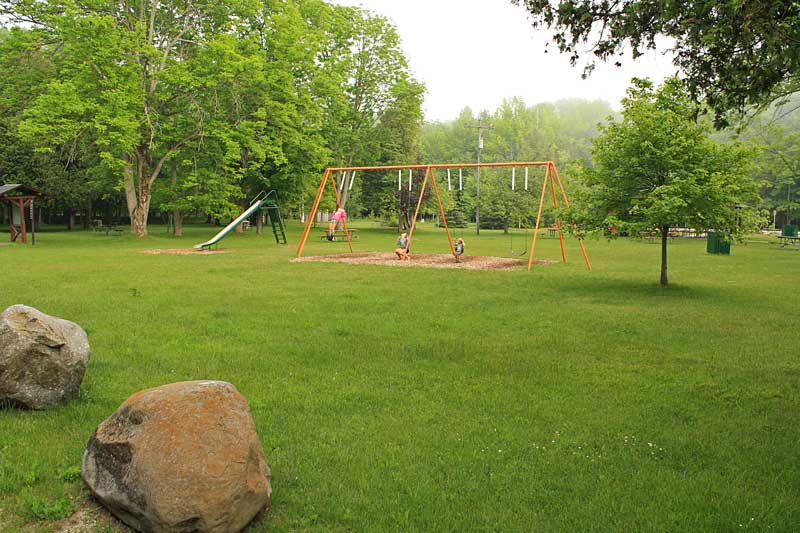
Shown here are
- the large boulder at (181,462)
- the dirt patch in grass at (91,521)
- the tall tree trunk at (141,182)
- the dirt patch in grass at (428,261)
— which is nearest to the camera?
the large boulder at (181,462)

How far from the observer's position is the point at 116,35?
3089 centimetres

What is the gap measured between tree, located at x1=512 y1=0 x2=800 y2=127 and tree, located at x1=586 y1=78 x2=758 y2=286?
24.5ft

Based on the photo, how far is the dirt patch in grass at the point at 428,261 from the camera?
21.9 meters

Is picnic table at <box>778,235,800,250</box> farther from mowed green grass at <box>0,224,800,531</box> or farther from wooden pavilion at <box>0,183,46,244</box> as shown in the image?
wooden pavilion at <box>0,183,46,244</box>

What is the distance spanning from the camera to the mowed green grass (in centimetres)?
467

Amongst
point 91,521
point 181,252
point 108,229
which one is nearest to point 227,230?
point 181,252

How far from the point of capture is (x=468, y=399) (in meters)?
7.03

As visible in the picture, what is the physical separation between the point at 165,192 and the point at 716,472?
37.7 metres

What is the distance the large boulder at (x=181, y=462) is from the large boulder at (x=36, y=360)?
221cm

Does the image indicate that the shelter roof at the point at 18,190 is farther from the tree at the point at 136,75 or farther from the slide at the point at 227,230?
the slide at the point at 227,230

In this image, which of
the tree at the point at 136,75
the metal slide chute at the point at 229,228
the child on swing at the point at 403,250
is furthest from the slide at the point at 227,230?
the child on swing at the point at 403,250

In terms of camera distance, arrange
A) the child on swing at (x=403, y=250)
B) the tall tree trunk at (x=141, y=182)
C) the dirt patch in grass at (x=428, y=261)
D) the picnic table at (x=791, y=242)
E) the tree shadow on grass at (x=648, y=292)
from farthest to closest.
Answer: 1. the picnic table at (x=791, y=242)
2. the tall tree trunk at (x=141, y=182)
3. the child on swing at (x=403, y=250)
4. the dirt patch in grass at (x=428, y=261)
5. the tree shadow on grass at (x=648, y=292)

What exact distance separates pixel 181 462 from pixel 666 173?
46.5 feet

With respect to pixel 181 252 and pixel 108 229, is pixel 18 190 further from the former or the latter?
pixel 108 229
